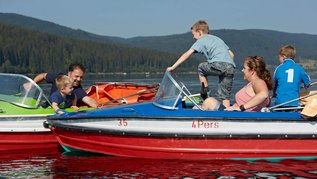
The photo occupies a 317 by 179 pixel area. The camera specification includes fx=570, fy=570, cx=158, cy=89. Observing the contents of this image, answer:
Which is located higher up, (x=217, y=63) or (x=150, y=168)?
(x=217, y=63)

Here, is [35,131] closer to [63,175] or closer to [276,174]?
[63,175]

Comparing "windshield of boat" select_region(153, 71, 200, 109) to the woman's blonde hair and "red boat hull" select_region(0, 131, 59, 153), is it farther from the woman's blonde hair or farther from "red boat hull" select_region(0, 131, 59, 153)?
"red boat hull" select_region(0, 131, 59, 153)

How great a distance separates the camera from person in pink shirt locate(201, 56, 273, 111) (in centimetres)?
1059

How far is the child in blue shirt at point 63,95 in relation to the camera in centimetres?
1236

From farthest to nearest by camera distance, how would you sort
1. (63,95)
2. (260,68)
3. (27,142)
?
(63,95) < (27,142) < (260,68)

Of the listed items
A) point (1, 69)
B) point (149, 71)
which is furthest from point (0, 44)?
point (149, 71)

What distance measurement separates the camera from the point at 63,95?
497 inches

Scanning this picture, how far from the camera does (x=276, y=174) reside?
9.41 meters

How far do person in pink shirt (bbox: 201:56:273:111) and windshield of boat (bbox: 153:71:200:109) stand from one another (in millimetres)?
527

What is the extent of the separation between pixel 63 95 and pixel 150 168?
3.49 metres

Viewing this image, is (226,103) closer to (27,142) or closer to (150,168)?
(150,168)

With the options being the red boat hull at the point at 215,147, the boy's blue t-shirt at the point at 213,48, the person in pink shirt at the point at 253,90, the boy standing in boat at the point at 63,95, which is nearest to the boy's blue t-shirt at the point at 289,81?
the person in pink shirt at the point at 253,90

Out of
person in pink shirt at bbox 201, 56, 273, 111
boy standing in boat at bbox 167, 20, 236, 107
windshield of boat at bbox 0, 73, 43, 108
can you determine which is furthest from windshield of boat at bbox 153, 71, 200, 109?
windshield of boat at bbox 0, 73, 43, 108

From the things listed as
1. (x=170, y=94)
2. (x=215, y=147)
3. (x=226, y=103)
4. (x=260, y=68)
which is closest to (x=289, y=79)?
(x=260, y=68)
